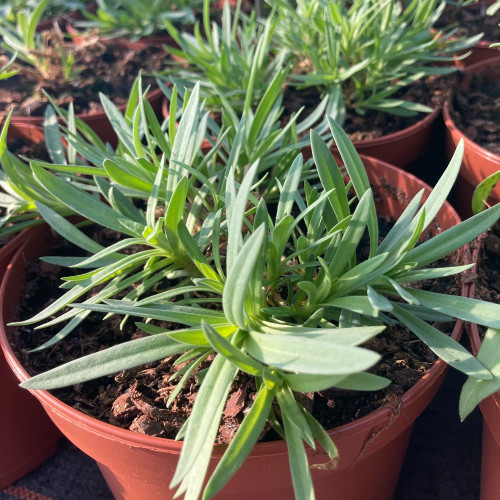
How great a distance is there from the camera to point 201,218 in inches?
39.7

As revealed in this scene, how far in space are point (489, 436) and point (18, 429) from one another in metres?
0.95

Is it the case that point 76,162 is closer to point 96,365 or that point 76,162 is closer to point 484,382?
point 96,365

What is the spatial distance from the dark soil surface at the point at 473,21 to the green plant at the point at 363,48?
27 cm

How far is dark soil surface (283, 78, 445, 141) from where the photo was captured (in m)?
1.31

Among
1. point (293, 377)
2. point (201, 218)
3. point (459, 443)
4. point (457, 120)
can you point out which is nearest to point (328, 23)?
point (457, 120)

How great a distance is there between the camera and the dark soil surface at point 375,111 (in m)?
1.31

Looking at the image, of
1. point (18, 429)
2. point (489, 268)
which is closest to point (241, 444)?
point (489, 268)

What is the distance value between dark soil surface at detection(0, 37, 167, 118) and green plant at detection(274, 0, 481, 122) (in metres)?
0.48

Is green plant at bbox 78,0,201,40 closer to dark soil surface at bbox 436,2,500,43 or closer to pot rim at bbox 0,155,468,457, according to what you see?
dark soil surface at bbox 436,2,500,43

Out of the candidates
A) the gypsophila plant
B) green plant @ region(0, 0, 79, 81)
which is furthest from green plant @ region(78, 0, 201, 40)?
the gypsophila plant

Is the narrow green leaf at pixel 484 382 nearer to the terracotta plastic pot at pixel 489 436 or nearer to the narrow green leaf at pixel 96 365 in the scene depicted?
the terracotta plastic pot at pixel 489 436

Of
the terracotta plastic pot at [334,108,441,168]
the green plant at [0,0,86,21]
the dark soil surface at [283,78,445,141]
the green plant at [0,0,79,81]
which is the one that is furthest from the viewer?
the green plant at [0,0,86,21]

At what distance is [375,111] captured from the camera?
1379 mm

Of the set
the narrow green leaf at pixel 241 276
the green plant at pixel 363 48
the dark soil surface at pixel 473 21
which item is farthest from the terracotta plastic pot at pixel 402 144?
the narrow green leaf at pixel 241 276
